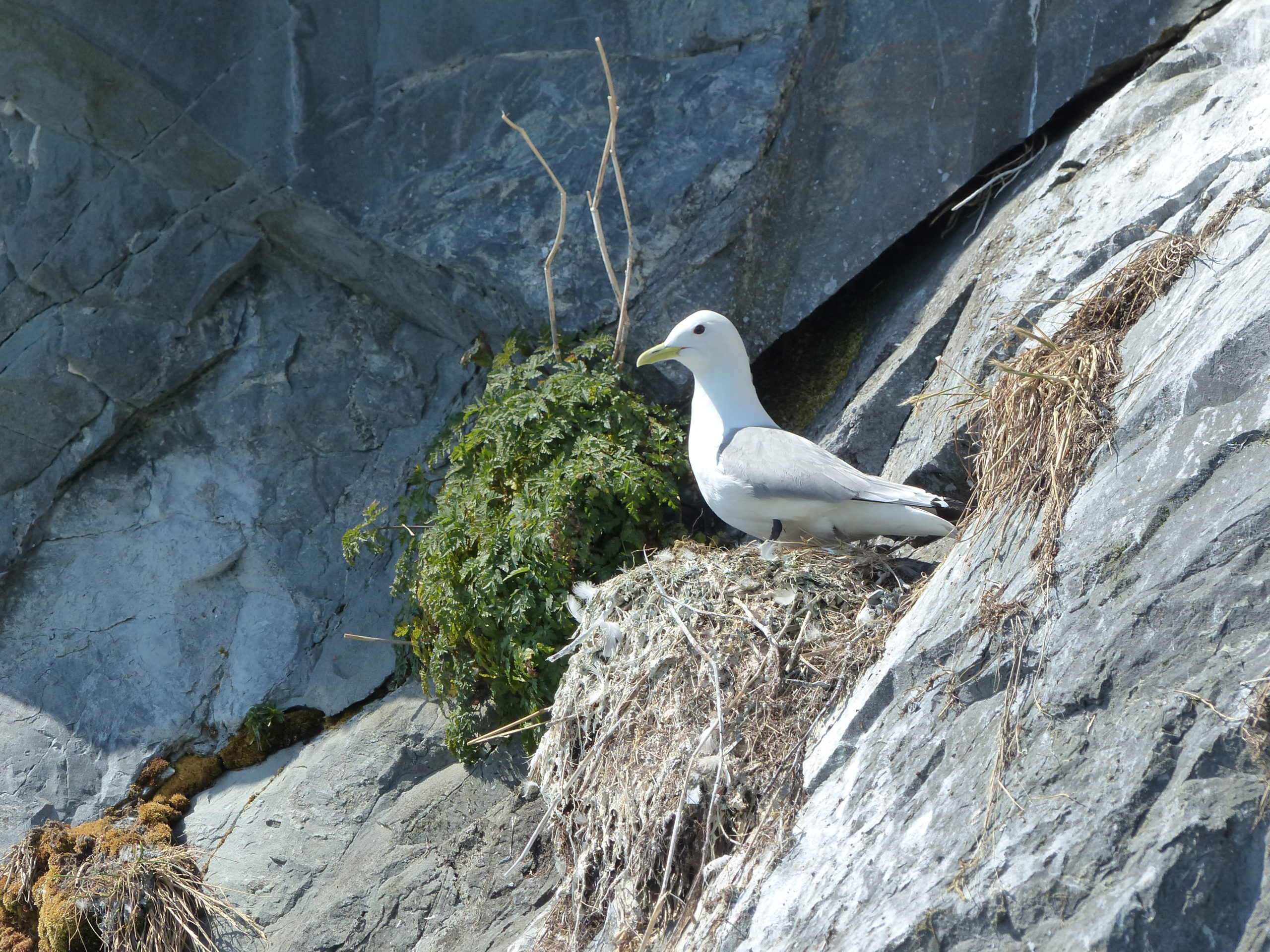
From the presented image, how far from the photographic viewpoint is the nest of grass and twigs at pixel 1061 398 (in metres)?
3.60

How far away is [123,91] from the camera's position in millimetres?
5965

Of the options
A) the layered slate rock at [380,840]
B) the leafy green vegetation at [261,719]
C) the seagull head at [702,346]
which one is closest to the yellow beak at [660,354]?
the seagull head at [702,346]

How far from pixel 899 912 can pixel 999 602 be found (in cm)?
95

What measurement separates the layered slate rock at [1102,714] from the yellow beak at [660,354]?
1605 mm

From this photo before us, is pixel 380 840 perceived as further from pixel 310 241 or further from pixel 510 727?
pixel 310 241

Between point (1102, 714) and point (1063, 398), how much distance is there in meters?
1.21

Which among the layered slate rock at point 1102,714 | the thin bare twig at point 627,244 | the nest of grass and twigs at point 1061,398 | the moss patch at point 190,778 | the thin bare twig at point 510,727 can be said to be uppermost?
the thin bare twig at point 627,244

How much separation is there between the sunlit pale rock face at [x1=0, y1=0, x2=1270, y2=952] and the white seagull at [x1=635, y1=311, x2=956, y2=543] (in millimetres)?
427

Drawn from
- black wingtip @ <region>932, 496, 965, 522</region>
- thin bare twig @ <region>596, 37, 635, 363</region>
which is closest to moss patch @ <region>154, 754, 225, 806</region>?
thin bare twig @ <region>596, 37, 635, 363</region>

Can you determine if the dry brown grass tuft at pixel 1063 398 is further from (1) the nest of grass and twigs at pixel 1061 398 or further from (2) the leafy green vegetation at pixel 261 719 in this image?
(2) the leafy green vegetation at pixel 261 719

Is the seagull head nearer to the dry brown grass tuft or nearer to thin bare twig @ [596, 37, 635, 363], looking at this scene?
thin bare twig @ [596, 37, 635, 363]

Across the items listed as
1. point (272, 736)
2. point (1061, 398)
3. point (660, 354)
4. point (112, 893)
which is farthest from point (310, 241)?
point (1061, 398)

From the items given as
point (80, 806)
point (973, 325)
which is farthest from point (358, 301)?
point (973, 325)

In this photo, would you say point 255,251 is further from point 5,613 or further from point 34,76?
point 5,613
